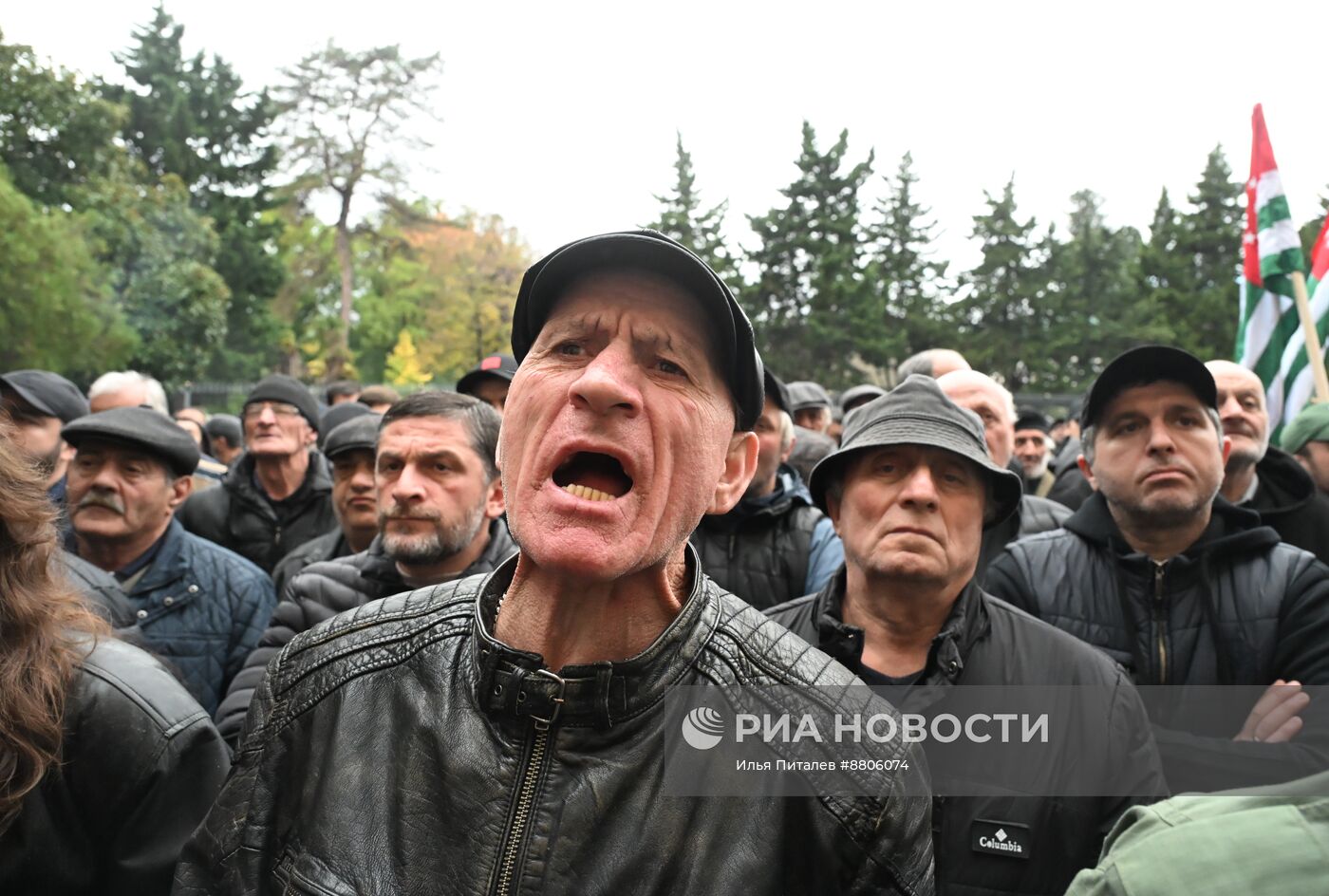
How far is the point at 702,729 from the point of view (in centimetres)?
154

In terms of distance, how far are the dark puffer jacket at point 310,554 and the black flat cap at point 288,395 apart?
4.38 feet

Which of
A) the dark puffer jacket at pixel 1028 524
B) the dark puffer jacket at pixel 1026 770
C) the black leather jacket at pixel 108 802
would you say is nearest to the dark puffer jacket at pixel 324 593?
the black leather jacket at pixel 108 802

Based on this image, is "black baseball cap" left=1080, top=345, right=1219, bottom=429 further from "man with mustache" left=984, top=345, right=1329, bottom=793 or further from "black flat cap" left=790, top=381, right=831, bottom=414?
"black flat cap" left=790, top=381, right=831, bottom=414

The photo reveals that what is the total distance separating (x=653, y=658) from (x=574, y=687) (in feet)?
0.44

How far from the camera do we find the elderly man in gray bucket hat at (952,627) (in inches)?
86.7

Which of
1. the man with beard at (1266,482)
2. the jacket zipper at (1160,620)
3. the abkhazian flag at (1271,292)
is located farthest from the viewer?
the abkhazian flag at (1271,292)

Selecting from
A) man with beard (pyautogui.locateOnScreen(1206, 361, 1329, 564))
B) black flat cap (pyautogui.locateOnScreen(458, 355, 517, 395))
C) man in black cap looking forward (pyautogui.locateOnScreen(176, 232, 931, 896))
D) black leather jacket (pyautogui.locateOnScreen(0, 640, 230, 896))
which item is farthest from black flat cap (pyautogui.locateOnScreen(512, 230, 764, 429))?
black flat cap (pyautogui.locateOnScreen(458, 355, 517, 395))

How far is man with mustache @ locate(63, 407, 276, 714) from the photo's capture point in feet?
11.9

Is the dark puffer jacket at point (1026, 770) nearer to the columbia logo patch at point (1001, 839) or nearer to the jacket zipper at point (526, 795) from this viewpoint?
the columbia logo patch at point (1001, 839)

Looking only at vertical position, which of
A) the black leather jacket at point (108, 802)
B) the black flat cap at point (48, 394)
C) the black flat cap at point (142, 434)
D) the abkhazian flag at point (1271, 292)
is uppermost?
the abkhazian flag at point (1271, 292)

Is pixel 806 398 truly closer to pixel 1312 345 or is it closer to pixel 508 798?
pixel 1312 345

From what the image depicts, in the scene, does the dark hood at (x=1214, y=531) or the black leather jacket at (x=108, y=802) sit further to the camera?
the dark hood at (x=1214, y=531)

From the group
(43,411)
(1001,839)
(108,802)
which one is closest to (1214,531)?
(1001,839)

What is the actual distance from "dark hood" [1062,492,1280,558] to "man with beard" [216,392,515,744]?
77.9 inches
